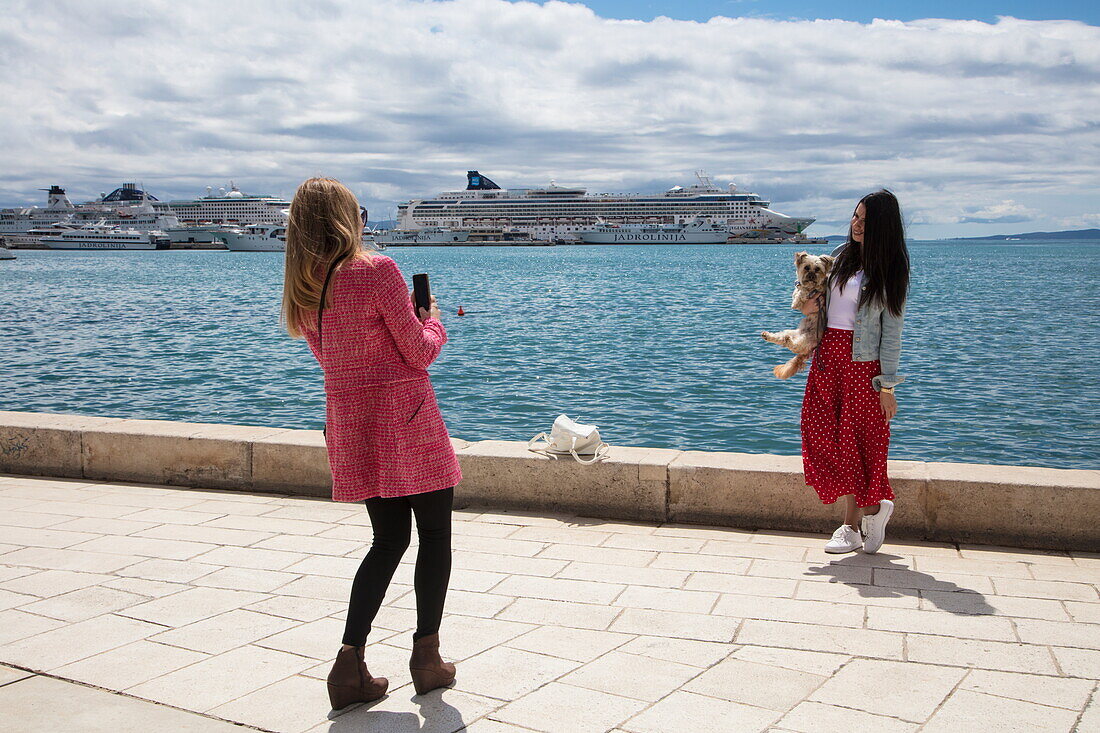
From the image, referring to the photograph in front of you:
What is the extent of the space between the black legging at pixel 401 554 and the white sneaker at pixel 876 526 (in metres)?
2.11

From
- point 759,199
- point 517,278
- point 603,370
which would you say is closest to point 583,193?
point 759,199

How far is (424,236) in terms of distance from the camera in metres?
124

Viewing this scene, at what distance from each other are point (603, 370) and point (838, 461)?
44.1 ft

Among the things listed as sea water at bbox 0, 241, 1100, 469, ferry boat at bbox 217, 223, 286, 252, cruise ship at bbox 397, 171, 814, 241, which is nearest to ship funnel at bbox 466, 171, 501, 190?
cruise ship at bbox 397, 171, 814, 241

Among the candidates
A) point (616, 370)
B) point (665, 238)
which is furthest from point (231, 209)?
point (616, 370)

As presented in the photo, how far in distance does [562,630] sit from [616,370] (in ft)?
46.8

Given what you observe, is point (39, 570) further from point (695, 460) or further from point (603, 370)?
point (603, 370)

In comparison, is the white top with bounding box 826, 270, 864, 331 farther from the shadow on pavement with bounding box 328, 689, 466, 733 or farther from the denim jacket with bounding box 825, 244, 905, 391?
the shadow on pavement with bounding box 328, 689, 466, 733

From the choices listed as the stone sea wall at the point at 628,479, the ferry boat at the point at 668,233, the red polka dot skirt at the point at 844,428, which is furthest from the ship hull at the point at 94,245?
the red polka dot skirt at the point at 844,428

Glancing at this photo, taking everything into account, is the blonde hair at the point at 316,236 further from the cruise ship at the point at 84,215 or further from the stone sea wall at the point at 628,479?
the cruise ship at the point at 84,215

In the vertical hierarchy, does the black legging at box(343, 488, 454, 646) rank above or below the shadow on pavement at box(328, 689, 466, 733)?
above

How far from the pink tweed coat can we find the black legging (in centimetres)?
6

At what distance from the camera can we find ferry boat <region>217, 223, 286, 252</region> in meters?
106

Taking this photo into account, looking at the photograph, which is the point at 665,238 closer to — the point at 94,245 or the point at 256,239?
the point at 256,239
